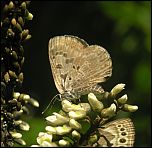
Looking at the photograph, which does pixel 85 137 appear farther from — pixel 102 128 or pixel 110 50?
pixel 110 50

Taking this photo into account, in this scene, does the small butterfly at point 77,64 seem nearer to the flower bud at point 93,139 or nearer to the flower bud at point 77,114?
the flower bud at point 77,114

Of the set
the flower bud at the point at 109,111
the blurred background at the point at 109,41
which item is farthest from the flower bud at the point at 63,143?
the blurred background at the point at 109,41

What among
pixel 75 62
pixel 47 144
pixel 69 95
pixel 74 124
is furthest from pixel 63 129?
pixel 75 62

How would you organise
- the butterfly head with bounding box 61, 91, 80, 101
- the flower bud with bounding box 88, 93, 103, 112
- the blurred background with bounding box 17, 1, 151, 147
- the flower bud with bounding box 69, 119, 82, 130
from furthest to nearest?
the blurred background with bounding box 17, 1, 151, 147 < the butterfly head with bounding box 61, 91, 80, 101 < the flower bud with bounding box 88, 93, 103, 112 < the flower bud with bounding box 69, 119, 82, 130

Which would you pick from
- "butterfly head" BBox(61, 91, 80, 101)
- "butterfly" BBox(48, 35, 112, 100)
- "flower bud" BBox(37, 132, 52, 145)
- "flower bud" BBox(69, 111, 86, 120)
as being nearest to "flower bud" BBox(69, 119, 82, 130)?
"flower bud" BBox(69, 111, 86, 120)

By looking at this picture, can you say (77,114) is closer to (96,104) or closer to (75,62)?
(96,104)

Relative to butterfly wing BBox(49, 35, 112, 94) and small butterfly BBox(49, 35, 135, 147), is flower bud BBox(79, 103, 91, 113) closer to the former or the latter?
small butterfly BBox(49, 35, 135, 147)

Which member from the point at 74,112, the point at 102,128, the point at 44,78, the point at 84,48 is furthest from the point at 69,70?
the point at 44,78
